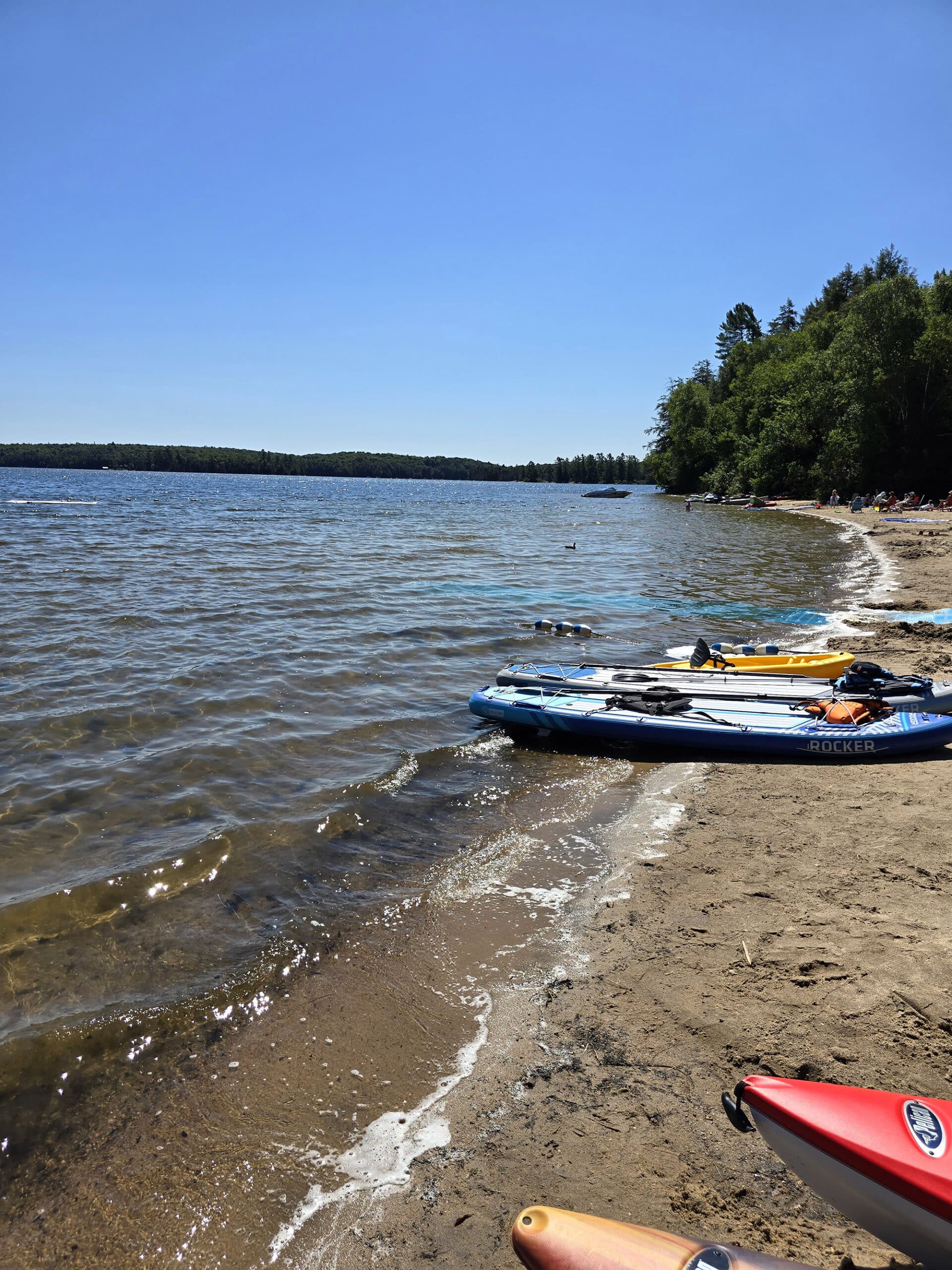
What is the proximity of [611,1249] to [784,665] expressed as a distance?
8566mm

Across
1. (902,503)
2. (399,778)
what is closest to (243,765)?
(399,778)

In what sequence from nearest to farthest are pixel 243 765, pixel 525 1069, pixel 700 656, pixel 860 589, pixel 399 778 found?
pixel 525 1069 < pixel 399 778 < pixel 243 765 < pixel 700 656 < pixel 860 589

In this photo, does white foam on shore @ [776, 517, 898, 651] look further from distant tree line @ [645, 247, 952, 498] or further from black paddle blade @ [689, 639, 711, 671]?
distant tree line @ [645, 247, 952, 498]

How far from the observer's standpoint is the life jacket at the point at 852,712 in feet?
25.0

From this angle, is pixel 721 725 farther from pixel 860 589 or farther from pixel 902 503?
pixel 902 503

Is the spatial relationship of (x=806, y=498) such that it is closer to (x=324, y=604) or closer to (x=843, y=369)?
(x=843, y=369)

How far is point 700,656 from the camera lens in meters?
10.1

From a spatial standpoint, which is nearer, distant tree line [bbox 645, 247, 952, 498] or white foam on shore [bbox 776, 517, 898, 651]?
white foam on shore [bbox 776, 517, 898, 651]

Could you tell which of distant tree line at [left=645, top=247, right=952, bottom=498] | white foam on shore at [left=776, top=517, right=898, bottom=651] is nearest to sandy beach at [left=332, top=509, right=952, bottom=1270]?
white foam on shore at [left=776, top=517, right=898, bottom=651]

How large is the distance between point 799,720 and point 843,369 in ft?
153

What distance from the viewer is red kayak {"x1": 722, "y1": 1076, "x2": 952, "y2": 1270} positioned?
206 centimetres

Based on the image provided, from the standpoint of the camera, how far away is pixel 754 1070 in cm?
324

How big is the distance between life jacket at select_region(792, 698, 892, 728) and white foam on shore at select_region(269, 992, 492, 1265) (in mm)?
5847

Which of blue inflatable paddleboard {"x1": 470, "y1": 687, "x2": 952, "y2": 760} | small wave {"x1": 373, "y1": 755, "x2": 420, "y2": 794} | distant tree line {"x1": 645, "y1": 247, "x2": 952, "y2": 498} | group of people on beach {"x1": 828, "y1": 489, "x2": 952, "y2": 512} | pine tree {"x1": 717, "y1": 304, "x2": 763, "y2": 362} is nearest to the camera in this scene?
small wave {"x1": 373, "y1": 755, "x2": 420, "y2": 794}
